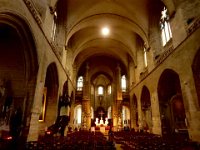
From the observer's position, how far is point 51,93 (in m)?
12.7

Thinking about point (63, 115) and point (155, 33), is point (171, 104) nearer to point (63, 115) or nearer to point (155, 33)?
point (155, 33)

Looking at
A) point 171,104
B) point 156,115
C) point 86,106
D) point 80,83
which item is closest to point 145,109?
point 156,115

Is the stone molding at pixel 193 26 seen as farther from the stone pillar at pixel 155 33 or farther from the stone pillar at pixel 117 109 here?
the stone pillar at pixel 117 109

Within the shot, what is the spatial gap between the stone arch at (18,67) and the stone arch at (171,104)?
9.47 m

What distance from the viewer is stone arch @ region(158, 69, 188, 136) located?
12312mm

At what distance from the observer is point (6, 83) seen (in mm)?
8312

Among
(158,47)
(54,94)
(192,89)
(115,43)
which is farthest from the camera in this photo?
(115,43)

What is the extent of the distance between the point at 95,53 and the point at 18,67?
17457mm

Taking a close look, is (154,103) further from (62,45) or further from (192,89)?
(62,45)

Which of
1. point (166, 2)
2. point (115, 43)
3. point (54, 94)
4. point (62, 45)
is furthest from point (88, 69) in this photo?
point (166, 2)

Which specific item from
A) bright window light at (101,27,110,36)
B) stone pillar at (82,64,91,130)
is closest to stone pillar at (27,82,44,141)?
bright window light at (101,27,110,36)

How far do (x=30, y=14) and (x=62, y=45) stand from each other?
6.94 meters

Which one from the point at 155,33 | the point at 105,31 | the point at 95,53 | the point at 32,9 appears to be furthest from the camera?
the point at 95,53

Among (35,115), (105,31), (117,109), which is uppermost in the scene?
(105,31)
